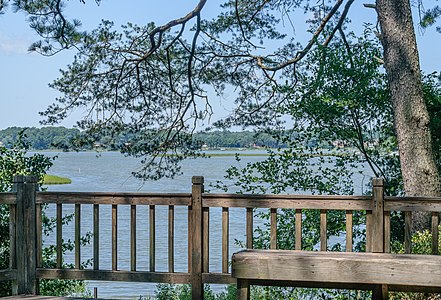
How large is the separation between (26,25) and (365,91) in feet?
15.2

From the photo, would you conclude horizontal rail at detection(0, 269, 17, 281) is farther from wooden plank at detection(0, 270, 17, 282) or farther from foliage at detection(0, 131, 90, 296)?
foliage at detection(0, 131, 90, 296)

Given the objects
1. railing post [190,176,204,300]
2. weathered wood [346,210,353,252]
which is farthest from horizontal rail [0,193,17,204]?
weathered wood [346,210,353,252]

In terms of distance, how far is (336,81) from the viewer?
855 centimetres

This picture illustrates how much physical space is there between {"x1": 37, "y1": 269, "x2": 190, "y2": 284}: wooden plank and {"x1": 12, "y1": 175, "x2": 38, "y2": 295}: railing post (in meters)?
0.18

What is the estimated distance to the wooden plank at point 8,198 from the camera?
5.69 meters

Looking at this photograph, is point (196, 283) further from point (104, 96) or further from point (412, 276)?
point (104, 96)

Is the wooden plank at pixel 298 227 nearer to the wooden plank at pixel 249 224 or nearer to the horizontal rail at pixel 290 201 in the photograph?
the horizontal rail at pixel 290 201

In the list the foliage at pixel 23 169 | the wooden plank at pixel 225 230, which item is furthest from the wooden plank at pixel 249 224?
the foliage at pixel 23 169

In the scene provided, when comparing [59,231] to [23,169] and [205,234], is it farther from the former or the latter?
[23,169]

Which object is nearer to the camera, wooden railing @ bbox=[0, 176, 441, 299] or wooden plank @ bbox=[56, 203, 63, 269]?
wooden railing @ bbox=[0, 176, 441, 299]

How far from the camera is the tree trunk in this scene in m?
7.46

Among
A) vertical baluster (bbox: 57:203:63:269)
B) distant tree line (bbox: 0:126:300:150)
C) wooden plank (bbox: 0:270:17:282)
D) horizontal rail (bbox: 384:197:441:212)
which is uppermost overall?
distant tree line (bbox: 0:126:300:150)

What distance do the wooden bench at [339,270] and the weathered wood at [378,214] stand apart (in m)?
1.81

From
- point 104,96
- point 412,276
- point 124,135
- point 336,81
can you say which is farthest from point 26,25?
point 412,276
